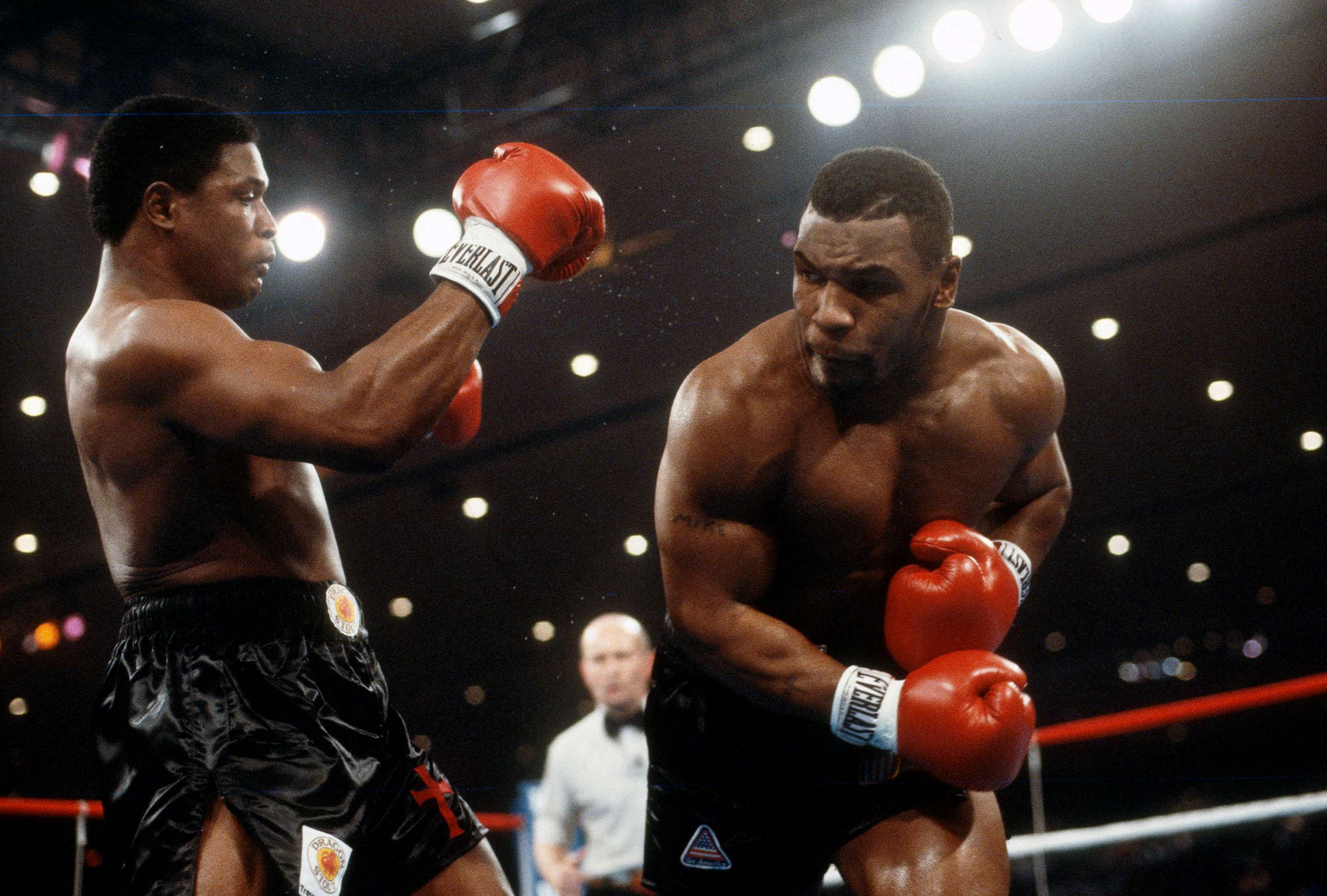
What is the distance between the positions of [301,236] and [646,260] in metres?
1.41

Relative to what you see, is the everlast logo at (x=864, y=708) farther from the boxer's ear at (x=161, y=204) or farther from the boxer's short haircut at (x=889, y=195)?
the boxer's ear at (x=161, y=204)

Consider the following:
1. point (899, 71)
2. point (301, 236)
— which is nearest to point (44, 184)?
point (301, 236)

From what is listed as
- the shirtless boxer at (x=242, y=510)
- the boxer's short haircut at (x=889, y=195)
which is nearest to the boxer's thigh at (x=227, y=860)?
the shirtless boxer at (x=242, y=510)

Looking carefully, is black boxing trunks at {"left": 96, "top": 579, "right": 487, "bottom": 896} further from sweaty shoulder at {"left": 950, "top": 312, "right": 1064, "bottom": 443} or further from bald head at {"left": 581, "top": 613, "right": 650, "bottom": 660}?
bald head at {"left": 581, "top": 613, "right": 650, "bottom": 660}

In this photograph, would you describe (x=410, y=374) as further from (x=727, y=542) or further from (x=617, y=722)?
(x=617, y=722)

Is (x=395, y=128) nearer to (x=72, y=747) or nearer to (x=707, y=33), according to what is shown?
(x=707, y=33)

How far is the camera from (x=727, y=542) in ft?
5.02

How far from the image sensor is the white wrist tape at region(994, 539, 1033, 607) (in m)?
1.73

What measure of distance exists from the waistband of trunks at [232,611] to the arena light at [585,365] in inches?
158

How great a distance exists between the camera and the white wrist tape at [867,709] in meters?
1.47

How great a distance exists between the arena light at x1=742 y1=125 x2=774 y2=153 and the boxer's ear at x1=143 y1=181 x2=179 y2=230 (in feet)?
9.55

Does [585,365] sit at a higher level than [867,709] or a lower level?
higher

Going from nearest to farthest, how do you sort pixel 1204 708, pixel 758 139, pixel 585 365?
pixel 1204 708, pixel 758 139, pixel 585 365

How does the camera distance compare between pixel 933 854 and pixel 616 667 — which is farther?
pixel 616 667
